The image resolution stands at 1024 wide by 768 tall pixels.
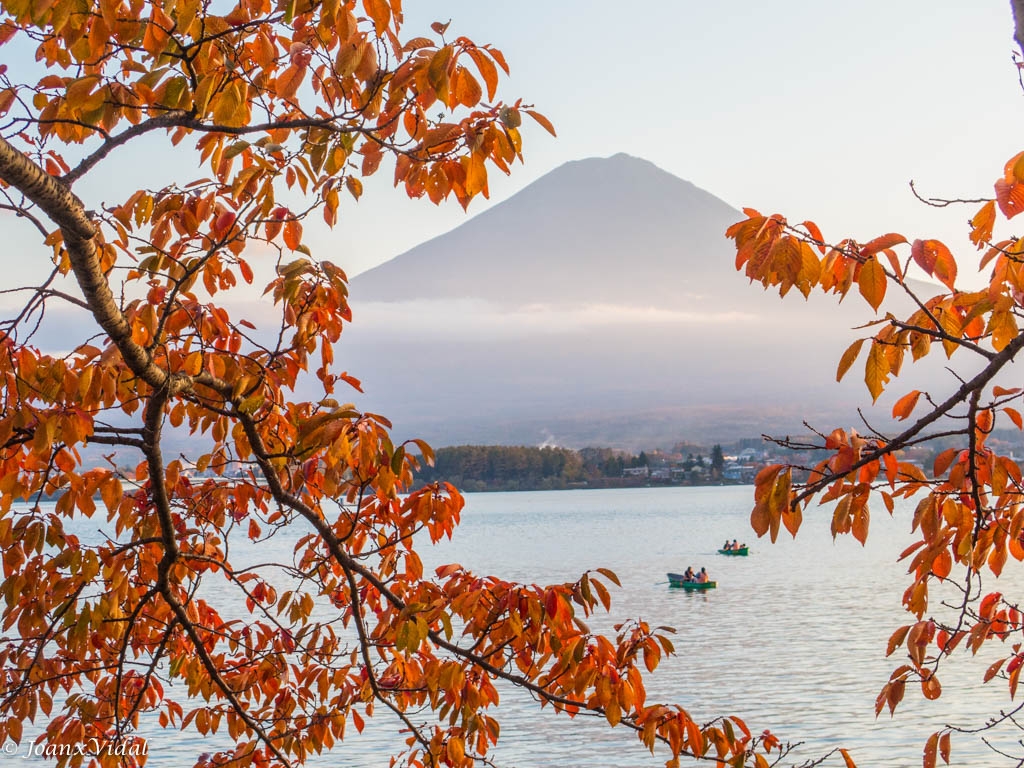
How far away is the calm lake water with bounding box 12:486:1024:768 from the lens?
647 inches

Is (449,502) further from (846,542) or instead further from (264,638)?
(846,542)

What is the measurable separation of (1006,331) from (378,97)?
Answer: 6.17 ft

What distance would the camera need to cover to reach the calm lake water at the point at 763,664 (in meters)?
16.4

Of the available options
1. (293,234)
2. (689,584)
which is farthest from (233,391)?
(689,584)

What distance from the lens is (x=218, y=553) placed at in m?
4.59

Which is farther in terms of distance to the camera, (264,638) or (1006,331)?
(264,638)

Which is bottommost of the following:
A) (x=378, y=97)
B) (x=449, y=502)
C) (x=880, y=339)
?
(x=449, y=502)

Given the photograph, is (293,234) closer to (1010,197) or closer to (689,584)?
(1010,197)

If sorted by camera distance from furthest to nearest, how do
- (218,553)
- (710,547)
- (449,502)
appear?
1. (710,547)
2. (218,553)
3. (449,502)

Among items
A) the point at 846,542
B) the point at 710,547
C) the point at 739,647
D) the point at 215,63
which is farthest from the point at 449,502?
the point at 846,542

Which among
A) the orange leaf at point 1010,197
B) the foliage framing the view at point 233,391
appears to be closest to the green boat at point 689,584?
the foliage framing the view at point 233,391

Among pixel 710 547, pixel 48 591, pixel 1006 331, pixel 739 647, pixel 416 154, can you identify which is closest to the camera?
pixel 1006 331

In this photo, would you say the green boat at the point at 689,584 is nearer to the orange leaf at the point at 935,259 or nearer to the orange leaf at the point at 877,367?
the orange leaf at the point at 877,367

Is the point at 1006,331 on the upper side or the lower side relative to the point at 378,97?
lower
